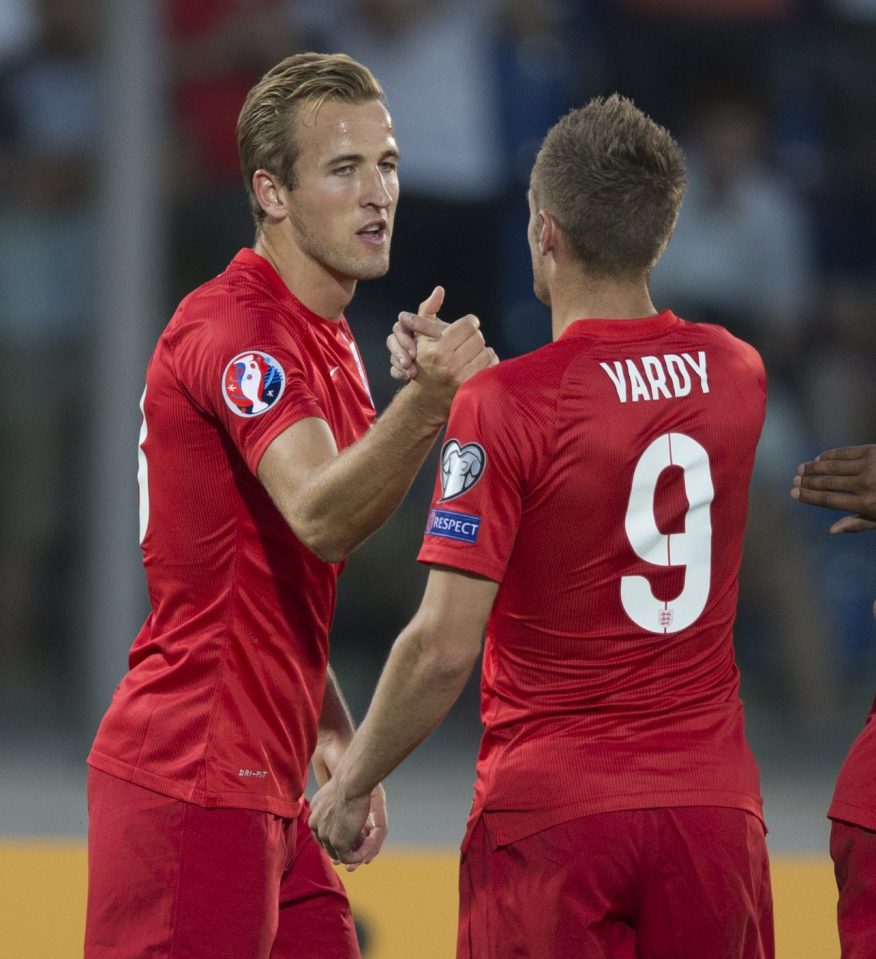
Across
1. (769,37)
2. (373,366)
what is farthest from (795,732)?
(769,37)

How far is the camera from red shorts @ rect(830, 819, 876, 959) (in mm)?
2578

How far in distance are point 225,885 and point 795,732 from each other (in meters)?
4.25

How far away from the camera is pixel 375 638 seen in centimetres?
648

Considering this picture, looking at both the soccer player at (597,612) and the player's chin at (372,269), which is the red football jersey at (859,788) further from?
the player's chin at (372,269)

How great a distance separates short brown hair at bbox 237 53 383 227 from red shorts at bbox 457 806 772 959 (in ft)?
3.76

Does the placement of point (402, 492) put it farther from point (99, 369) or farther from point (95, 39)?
point (95, 39)

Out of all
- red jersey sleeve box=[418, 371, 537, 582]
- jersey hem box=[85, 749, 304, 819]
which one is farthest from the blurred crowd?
red jersey sleeve box=[418, 371, 537, 582]

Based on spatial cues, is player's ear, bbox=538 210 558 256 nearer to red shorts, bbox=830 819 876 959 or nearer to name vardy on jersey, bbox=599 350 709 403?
name vardy on jersey, bbox=599 350 709 403

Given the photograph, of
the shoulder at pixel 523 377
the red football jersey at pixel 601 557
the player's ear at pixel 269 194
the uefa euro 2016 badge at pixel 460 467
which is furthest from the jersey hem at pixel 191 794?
the player's ear at pixel 269 194

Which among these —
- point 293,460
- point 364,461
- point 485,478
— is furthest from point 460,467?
point 293,460

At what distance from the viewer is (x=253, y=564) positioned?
8.30ft

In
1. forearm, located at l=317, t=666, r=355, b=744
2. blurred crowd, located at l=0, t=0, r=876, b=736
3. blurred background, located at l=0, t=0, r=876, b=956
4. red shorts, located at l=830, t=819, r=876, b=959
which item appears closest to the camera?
red shorts, located at l=830, t=819, r=876, b=959

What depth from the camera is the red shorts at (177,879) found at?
244cm

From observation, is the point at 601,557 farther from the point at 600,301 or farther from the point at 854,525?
the point at 854,525
